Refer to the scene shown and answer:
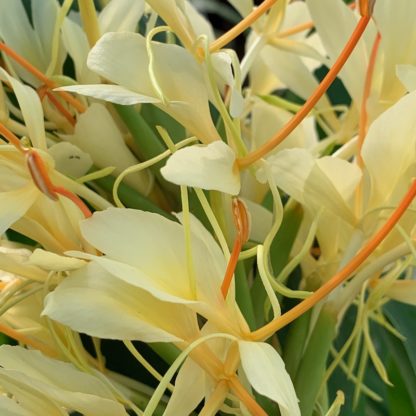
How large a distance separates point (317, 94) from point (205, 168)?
0.06 meters

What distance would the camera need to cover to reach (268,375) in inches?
12.0

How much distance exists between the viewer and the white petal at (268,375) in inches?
11.7

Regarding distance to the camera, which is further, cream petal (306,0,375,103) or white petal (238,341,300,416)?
cream petal (306,0,375,103)

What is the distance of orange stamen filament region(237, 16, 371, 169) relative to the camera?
331 mm

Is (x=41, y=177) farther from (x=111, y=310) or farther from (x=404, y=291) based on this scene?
(x=404, y=291)

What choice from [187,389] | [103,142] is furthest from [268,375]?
[103,142]

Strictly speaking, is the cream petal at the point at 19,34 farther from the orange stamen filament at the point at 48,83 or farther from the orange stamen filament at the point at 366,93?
the orange stamen filament at the point at 366,93

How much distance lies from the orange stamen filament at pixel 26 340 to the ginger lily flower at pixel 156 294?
0.23ft

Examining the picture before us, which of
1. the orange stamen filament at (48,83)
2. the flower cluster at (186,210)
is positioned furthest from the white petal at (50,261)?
the orange stamen filament at (48,83)

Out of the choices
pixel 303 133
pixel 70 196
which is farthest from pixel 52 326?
pixel 303 133

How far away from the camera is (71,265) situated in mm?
311

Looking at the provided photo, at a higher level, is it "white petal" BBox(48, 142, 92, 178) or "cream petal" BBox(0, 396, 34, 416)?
"white petal" BBox(48, 142, 92, 178)

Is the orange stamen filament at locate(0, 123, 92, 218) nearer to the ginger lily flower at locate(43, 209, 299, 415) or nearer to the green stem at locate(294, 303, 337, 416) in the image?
the ginger lily flower at locate(43, 209, 299, 415)

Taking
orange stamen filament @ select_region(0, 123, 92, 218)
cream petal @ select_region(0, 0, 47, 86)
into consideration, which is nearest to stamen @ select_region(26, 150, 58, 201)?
orange stamen filament @ select_region(0, 123, 92, 218)
